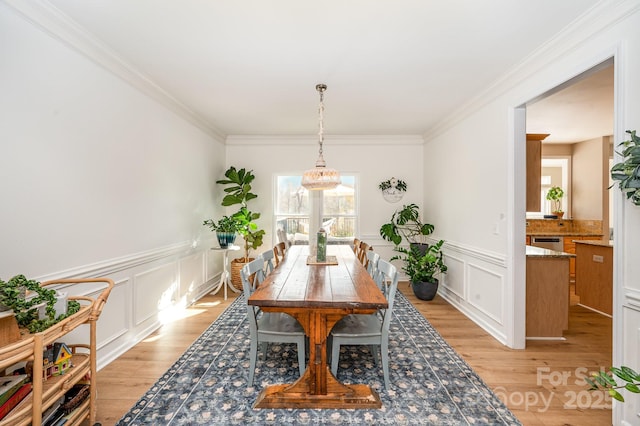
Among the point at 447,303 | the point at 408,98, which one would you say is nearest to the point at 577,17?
the point at 408,98

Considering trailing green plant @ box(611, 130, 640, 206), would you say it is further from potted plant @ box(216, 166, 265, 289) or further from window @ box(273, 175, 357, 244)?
potted plant @ box(216, 166, 265, 289)

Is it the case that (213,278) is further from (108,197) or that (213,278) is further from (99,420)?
(99,420)

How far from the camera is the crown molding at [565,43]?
189 cm

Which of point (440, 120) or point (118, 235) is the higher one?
point (440, 120)

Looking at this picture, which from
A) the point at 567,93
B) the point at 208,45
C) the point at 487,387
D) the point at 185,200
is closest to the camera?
the point at 487,387

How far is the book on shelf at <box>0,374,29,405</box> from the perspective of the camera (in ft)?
4.29

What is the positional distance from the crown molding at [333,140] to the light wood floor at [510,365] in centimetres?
307

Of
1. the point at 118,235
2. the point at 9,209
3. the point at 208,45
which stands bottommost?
the point at 118,235

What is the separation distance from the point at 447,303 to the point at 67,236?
4.37m

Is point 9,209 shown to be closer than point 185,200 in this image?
Yes

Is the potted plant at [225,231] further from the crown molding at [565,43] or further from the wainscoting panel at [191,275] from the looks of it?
the crown molding at [565,43]

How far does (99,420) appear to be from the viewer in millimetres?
1881

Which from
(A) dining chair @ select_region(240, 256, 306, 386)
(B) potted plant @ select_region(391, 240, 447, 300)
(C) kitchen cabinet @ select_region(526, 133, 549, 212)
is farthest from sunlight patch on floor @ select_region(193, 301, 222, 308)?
(C) kitchen cabinet @ select_region(526, 133, 549, 212)

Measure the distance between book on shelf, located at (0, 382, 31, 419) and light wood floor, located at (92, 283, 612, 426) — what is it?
0.64 metres
